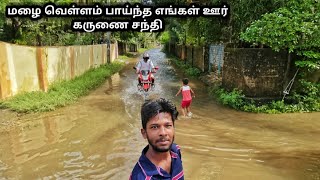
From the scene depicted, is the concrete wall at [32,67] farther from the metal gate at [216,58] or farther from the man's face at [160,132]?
the man's face at [160,132]

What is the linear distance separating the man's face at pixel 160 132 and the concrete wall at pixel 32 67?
7873mm

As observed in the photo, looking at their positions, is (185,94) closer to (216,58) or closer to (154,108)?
(154,108)

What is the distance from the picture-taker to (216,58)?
14.7 m

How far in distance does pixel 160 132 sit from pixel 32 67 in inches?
366

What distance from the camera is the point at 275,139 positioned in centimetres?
645

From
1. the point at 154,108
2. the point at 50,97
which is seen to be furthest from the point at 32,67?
the point at 154,108

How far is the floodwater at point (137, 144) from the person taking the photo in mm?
4973

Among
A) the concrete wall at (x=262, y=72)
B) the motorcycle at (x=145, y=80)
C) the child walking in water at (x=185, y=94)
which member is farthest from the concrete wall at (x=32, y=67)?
the concrete wall at (x=262, y=72)

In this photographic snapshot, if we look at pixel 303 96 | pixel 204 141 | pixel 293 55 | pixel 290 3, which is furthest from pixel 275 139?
pixel 290 3

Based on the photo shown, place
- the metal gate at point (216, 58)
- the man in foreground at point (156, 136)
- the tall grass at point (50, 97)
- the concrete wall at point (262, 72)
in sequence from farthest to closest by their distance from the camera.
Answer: the metal gate at point (216, 58) → the concrete wall at point (262, 72) → the tall grass at point (50, 97) → the man in foreground at point (156, 136)

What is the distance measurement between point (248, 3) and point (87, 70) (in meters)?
10.3

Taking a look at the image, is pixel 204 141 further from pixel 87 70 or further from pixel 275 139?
pixel 87 70

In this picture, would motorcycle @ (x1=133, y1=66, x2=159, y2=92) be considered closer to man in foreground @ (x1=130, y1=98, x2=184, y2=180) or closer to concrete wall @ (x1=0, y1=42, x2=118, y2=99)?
concrete wall @ (x1=0, y1=42, x2=118, y2=99)

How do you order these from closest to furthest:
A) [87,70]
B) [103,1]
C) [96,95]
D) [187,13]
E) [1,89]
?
[1,89] < [96,95] < [187,13] < [87,70] < [103,1]
